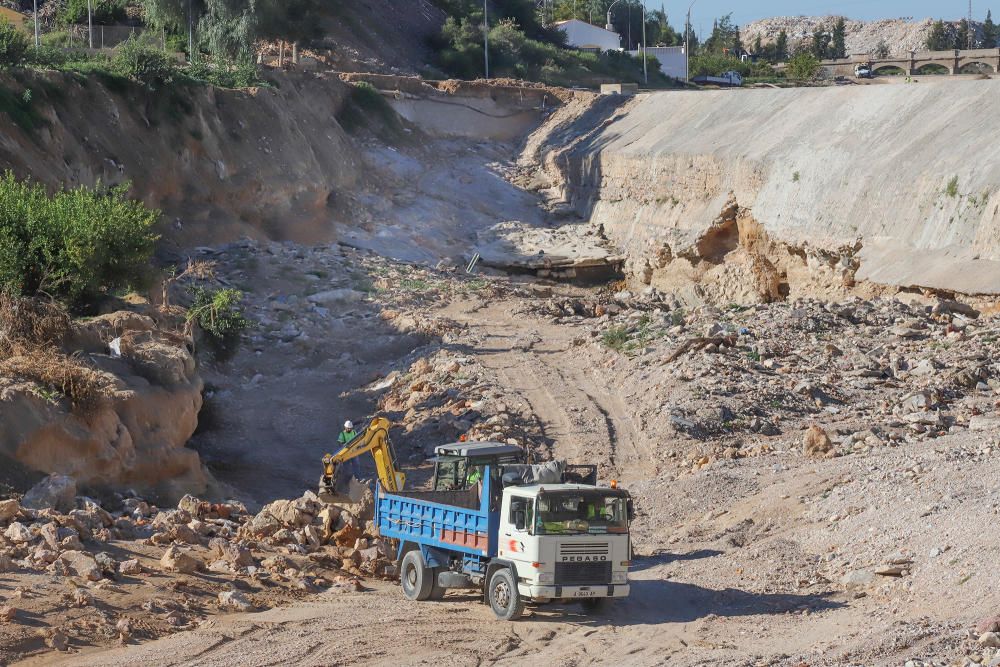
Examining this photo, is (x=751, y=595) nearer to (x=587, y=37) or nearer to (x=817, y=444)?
(x=817, y=444)

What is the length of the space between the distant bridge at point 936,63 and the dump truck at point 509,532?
53.5m

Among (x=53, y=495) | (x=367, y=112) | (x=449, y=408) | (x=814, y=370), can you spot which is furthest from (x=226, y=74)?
(x=53, y=495)

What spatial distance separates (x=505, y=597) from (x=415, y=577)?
4.31ft

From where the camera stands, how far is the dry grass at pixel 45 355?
1633 centimetres

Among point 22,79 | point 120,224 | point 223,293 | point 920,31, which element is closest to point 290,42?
point 22,79

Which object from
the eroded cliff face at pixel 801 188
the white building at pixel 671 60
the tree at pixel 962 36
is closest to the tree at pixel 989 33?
the tree at pixel 962 36

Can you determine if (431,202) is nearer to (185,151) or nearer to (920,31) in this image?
(185,151)

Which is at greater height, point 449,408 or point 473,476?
point 449,408

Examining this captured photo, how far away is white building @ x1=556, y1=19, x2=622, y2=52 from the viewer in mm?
72750

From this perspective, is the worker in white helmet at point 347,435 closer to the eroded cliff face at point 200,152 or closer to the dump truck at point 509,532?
the dump truck at point 509,532

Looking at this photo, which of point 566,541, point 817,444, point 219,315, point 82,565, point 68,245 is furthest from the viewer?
point 219,315

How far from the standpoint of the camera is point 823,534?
1487 cm

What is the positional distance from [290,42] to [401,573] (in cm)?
3466

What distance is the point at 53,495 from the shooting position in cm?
1458
